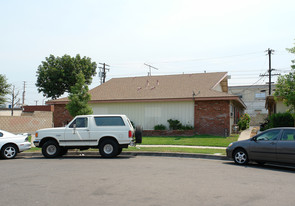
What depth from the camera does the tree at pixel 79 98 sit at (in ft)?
65.8

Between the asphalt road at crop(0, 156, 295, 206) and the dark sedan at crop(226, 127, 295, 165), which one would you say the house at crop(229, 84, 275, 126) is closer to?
the dark sedan at crop(226, 127, 295, 165)

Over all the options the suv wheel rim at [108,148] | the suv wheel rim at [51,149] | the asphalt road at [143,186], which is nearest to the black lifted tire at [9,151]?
the suv wheel rim at [51,149]

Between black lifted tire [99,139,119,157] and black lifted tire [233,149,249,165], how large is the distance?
16.3 ft

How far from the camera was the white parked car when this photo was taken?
14148mm

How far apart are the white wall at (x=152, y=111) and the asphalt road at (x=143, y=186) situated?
13.5 metres

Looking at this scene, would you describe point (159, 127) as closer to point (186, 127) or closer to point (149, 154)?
point (186, 127)

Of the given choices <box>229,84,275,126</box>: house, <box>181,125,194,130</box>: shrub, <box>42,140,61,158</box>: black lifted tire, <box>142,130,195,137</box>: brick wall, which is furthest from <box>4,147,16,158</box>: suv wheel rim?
<box>229,84,275,126</box>: house

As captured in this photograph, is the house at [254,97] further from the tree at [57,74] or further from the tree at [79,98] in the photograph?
the tree at [79,98]

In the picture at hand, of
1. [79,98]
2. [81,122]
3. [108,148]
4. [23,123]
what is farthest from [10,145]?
[23,123]

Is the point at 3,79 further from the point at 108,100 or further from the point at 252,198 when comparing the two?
the point at 252,198

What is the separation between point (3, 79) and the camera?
4528 cm

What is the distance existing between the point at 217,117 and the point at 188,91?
3361 mm

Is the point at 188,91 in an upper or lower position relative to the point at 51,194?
upper

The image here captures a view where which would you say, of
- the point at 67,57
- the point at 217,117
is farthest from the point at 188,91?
the point at 67,57
